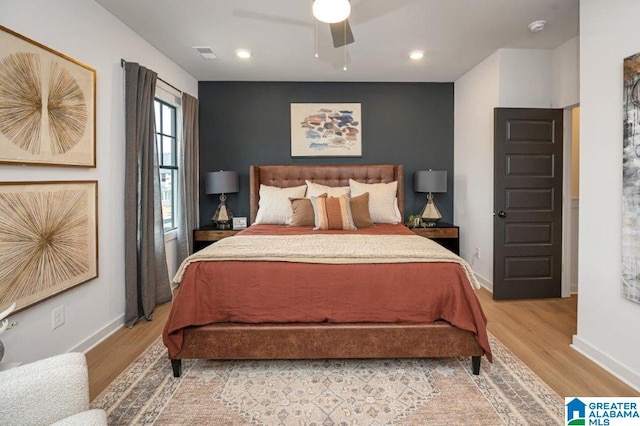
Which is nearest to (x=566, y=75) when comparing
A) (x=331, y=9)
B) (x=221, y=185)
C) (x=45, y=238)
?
(x=331, y=9)

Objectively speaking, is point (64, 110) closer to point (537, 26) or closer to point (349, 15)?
point (349, 15)

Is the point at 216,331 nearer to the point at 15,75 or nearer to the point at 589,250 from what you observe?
the point at 15,75

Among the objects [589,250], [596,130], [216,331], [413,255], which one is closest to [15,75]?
[216,331]

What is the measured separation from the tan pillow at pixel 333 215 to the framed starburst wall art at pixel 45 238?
1.96 m

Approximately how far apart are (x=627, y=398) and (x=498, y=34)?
121 inches

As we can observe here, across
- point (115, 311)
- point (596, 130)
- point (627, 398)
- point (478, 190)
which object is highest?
point (596, 130)

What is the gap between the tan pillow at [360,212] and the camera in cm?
372

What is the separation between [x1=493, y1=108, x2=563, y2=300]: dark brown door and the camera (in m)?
3.63

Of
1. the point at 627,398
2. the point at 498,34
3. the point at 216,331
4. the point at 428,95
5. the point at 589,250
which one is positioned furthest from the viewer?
the point at 428,95

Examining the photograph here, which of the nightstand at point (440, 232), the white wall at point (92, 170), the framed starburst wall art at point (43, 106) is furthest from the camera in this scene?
the nightstand at point (440, 232)

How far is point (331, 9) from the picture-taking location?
203 cm

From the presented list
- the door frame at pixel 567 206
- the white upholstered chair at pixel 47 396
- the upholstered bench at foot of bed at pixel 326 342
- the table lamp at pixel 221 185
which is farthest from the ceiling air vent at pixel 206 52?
the door frame at pixel 567 206

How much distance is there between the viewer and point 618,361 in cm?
225

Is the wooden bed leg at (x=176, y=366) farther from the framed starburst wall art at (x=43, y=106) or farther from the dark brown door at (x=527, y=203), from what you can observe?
the dark brown door at (x=527, y=203)
